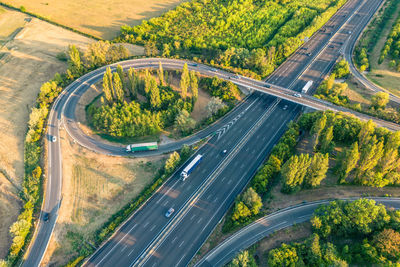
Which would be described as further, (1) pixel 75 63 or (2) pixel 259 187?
Answer: (1) pixel 75 63

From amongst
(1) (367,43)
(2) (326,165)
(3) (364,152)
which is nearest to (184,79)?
(2) (326,165)

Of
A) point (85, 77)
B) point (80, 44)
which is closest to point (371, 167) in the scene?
point (85, 77)

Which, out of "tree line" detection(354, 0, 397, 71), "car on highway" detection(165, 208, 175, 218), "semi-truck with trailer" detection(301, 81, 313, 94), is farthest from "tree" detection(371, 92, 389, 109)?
"car on highway" detection(165, 208, 175, 218)

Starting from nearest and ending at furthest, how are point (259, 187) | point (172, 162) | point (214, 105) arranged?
point (259, 187)
point (172, 162)
point (214, 105)

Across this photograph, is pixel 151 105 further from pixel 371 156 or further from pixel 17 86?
pixel 371 156

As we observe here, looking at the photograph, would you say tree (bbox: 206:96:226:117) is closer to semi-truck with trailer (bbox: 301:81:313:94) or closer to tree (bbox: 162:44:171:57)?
semi-truck with trailer (bbox: 301:81:313:94)

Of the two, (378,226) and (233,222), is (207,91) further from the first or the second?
(378,226)
